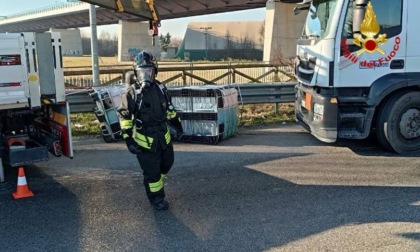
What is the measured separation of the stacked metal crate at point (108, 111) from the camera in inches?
297

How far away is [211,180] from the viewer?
17.5 ft

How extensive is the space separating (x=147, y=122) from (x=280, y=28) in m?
30.1

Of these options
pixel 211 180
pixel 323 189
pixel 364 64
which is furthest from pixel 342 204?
pixel 364 64

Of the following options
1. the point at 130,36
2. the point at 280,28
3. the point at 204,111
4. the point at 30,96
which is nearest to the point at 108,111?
the point at 204,111

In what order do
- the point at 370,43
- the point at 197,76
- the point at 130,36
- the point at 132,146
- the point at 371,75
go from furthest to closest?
1. the point at 130,36
2. the point at 197,76
3. the point at 371,75
4. the point at 370,43
5. the point at 132,146

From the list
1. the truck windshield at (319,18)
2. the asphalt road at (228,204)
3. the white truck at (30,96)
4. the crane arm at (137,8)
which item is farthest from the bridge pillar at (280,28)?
the white truck at (30,96)

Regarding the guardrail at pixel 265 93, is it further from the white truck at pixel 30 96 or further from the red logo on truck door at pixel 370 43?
the white truck at pixel 30 96

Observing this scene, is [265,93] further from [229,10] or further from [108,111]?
[229,10]

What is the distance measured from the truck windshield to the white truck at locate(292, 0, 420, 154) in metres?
0.02

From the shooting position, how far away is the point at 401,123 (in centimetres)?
641

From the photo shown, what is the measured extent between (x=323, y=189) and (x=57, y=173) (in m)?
3.58

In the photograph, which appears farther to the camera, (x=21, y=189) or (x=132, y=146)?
(x=21, y=189)

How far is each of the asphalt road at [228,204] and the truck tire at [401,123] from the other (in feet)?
0.75

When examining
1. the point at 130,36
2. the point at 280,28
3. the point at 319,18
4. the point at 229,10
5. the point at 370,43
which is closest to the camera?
the point at 370,43
